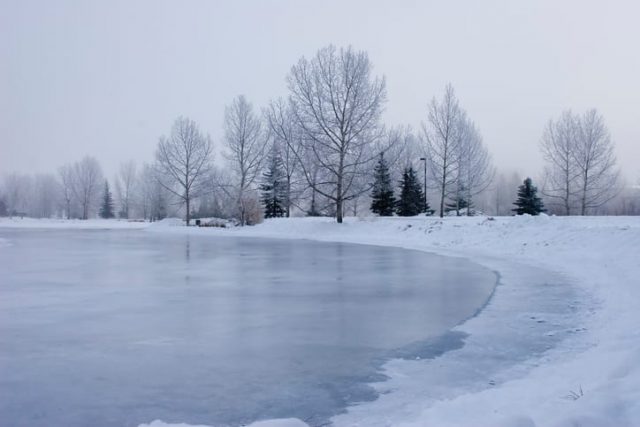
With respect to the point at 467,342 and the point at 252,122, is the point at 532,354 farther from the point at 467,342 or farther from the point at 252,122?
the point at 252,122

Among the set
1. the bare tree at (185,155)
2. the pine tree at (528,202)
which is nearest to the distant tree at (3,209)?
the bare tree at (185,155)

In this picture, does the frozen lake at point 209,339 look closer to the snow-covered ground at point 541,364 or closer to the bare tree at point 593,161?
the snow-covered ground at point 541,364

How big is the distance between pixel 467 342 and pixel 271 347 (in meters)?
2.48

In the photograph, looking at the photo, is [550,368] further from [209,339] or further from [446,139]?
[446,139]

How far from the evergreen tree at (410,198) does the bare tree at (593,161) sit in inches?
542

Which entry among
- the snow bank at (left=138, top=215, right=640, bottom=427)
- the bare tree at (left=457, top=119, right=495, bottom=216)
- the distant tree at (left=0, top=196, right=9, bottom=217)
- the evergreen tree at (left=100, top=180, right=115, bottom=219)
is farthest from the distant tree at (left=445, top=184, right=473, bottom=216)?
the distant tree at (left=0, top=196, right=9, bottom=217)

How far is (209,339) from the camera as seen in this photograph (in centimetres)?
712

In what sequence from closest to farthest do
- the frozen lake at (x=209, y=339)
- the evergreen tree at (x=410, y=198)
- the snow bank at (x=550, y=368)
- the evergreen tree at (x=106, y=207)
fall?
the snow bank at (x=550, y=368), the frozen lake at (x=209, y=339), the evergreen tree at (x=410, y=198), the evergreen tree at (x=106, y=207)

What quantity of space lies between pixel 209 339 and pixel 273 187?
172 feet

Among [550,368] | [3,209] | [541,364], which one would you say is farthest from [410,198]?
[3,209]

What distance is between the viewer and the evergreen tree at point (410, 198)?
165 ft

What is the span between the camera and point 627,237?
16094mm

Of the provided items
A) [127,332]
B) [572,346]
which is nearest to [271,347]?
[127,332]

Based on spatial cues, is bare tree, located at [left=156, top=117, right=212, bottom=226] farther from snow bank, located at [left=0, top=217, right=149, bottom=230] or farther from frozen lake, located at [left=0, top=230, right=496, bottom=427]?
frozen lake, located at [left=0, top=230, right=496, bottom=427]
